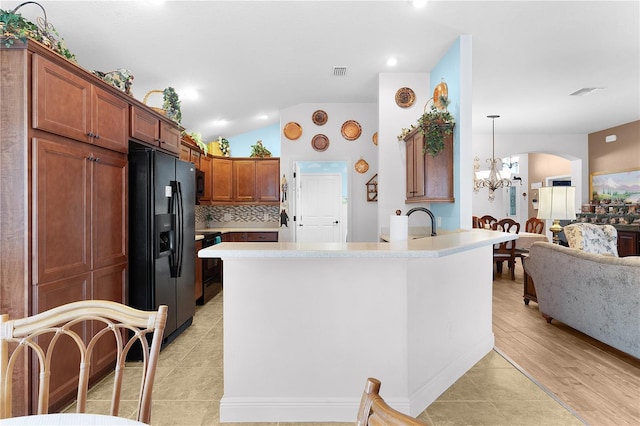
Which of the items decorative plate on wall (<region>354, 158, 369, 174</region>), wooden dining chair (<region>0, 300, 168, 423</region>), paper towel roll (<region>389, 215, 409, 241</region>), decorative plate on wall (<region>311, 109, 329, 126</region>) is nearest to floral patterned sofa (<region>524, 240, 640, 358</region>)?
paper towel roll (<region>389, 215, 409, 241</region>)

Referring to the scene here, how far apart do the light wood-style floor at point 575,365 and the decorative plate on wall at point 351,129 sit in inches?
132

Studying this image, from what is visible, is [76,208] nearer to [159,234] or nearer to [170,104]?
[159,234]

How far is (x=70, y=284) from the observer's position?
2.16 meters

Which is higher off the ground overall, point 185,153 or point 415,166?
point 185,153

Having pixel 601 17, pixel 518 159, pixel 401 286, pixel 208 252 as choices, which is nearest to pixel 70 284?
pixel 208 252

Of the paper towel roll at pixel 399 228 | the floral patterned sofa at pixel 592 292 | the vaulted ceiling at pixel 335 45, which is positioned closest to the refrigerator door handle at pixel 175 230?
the vaulted ceiling at pixel 335 45

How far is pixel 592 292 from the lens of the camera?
120 inches

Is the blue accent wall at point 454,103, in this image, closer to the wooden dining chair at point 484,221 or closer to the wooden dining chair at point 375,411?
the wooden dining chair at point 484,221

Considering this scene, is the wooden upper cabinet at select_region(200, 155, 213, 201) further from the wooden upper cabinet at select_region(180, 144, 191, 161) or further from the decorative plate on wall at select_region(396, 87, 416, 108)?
the decorative plate on wall at select_region(396, 87, 416, 108)

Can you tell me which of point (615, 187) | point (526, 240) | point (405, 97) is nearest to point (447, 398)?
point (405, 97)

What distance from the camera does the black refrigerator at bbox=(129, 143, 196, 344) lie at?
Result: 9.31 ft

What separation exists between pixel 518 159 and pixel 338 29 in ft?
29.7

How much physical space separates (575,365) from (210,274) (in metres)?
4.06

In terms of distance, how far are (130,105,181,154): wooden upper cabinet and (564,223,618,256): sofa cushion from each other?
4.59 m
